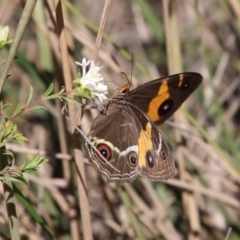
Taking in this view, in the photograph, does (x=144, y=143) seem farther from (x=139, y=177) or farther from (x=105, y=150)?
(x=139, y=177)

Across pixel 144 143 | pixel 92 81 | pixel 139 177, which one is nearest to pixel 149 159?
pixel 144 143

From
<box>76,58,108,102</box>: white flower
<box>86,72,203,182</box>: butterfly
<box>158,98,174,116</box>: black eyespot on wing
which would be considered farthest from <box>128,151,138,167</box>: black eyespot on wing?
<box>76,58,108,102</box>: white flower

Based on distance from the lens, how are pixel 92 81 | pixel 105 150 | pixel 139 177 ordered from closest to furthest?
pixel 92 81 → pixel 105 150 → pixel 139 177

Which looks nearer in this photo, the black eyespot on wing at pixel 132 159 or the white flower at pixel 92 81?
the white flower at pixel 92 81

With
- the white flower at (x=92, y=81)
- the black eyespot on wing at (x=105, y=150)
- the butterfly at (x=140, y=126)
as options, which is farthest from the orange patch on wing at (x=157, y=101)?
the white flower at (x=92, y=81)

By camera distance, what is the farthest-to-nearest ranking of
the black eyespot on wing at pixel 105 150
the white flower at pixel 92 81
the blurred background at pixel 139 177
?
1. the blurred background at pixel 139 177
2. the black eyespot on wing at pixel 105 150
3. the white flower at pixel 92 81

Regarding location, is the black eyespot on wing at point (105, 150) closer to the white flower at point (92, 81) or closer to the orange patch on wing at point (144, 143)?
the orange patch on wing at point (144, 143)

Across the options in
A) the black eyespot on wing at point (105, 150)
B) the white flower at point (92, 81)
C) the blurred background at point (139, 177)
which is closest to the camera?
the white flower at point (92, 81)

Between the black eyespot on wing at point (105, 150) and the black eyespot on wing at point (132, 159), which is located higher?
the black eyespot on wing at point (105, 150)
